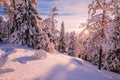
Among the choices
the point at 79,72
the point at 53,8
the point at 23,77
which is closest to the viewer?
the point at 23,77

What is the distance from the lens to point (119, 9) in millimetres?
23984

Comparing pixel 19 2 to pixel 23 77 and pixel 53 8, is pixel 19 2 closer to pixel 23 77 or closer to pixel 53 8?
pixel 23 77

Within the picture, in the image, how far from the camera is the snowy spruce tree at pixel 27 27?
29031 millimetres

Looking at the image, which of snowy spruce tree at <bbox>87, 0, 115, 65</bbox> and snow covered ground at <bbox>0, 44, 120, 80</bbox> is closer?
snow covered ground at <bbox>0, 44, 120, 80</bbox>

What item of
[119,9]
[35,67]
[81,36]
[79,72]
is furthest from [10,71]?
[119,9]

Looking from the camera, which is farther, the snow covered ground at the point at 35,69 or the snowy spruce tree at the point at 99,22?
the snowy spruce tree at the point at 99,22

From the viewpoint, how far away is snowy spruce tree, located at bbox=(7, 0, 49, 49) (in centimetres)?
2903

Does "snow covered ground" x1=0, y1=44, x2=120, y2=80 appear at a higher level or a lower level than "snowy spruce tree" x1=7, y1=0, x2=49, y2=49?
lower

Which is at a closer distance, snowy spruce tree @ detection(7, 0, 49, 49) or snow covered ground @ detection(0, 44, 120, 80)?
snow covered ground @ detection(0, 44, 120, 80)

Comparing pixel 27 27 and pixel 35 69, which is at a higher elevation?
pixel 27 27

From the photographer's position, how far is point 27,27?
29.2 metres

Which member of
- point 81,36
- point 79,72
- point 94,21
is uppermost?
point 94,21

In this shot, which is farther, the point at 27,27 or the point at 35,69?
the point at 27,27

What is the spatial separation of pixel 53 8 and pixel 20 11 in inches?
1100
